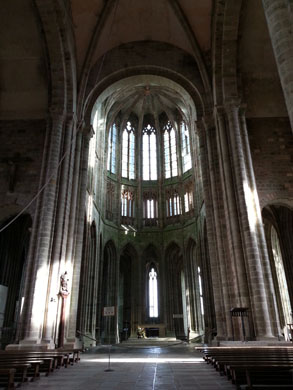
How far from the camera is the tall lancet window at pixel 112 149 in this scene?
91.7 feet

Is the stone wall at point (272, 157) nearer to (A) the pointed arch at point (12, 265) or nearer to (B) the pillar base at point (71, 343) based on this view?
(B) the pillar base at point (71, 343)

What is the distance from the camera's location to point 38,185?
47.5ft

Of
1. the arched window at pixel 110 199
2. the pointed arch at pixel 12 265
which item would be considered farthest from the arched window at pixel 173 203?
the pointed arch at pixel 12 265

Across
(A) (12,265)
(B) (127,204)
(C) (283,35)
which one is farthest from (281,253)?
(A) (12,265)

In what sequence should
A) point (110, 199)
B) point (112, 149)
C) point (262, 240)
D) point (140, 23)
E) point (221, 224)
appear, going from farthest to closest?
point (112, 149) → point (110, 199) → point (140, 23) → point (221, 224) → point (262, 240)

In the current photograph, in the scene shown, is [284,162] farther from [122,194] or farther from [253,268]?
[122,194]

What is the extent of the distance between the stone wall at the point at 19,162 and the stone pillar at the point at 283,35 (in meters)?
11.4

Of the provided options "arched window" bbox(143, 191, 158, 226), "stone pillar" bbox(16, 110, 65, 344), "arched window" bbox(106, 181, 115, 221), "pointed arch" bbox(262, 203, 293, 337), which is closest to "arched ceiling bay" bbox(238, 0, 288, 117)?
"pointed arch" bbox(262, 203, 293, 337)

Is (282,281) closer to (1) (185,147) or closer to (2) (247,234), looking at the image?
(2) (247,234)

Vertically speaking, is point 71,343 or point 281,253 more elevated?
point 281,253

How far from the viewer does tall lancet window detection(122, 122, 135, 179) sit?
A: 97.1 ft

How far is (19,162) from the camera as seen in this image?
14.9 meters

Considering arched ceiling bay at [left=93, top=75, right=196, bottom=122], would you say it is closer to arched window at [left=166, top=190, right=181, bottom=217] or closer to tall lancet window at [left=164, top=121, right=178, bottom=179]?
tall lancet window at [left=164, top=121, right=178, bottom=179]

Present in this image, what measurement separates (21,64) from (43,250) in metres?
9.58
